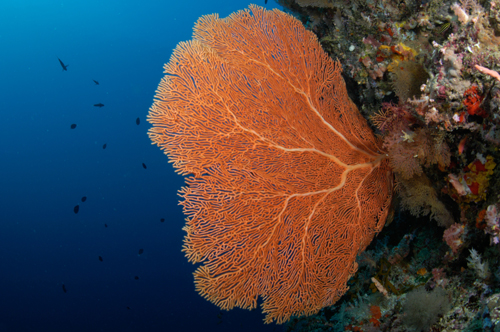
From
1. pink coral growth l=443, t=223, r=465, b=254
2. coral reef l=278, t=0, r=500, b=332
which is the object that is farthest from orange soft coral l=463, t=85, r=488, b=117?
pink coral growth l=443, t=223, r=465, b=254

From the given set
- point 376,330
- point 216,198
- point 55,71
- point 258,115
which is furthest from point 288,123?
point 55,71

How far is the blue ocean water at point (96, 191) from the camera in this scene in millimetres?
31016

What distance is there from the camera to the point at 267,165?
3.15m

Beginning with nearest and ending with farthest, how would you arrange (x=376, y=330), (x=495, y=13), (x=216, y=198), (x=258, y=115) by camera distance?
1. (x=495, y=13)
2. (x=376, y=330)
3. (x=216, y=198)
4. (x=258, y=115)

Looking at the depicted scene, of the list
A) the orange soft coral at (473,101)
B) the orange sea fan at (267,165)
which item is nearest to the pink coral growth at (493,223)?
the orange soft coral at (473,101)

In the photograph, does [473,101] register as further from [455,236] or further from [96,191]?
[96,191]

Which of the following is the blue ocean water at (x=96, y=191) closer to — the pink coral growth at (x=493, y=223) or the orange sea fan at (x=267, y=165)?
the orange sea fan at (x=267, y=165)

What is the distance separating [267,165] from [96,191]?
45722 millimetres

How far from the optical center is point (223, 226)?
2.98m

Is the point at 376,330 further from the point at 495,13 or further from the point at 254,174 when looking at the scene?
the point at 495,13

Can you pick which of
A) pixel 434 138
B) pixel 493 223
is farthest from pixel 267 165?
pixel 493 223

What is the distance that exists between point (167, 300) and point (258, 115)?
115 feet

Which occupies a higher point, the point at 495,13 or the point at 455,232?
the point at 495,13

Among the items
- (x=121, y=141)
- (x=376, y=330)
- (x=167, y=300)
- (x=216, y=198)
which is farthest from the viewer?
(x=121, y=141)
